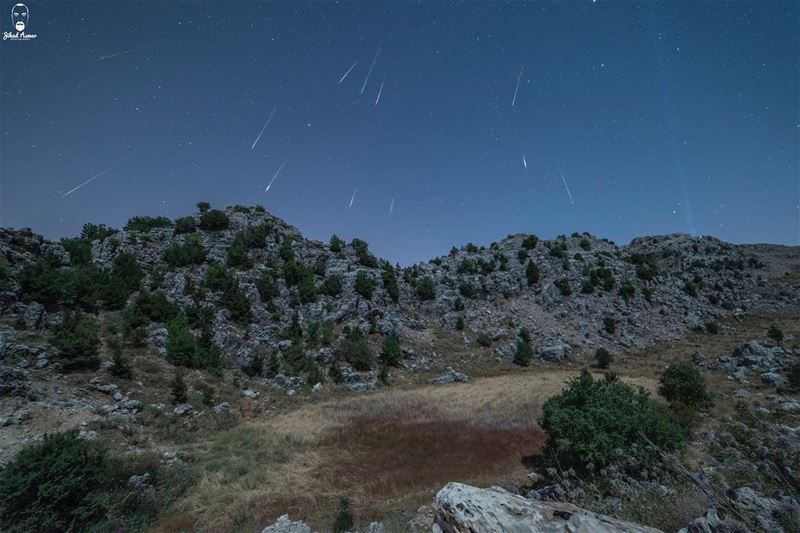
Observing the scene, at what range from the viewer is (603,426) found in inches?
484

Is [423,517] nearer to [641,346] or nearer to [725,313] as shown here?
[641,346]

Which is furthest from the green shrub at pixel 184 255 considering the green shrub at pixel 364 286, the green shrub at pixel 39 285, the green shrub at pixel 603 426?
the green shrub at pixel 603 426

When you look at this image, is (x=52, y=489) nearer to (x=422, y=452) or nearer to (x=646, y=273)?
(x=422, y=452)

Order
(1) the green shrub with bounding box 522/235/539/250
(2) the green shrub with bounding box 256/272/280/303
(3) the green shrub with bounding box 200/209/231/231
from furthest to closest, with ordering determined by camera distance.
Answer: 1. (1) the green shrub with bounding box 522/235/539/250
2. (3) the green shrub with bounding box 200/209/231/231
3. (2) the green shrub with bounding box 256/272/280/303

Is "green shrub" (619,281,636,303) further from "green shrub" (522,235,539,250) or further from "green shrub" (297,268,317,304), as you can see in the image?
"green shrub" (297,268,317,304)

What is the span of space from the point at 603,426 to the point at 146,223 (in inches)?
2528

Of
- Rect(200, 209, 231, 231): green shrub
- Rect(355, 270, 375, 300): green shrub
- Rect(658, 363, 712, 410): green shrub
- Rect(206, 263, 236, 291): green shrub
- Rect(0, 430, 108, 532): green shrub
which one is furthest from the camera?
Rect(200, 209, 231, 231): green shrub

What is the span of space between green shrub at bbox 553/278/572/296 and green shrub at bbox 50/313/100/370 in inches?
2270

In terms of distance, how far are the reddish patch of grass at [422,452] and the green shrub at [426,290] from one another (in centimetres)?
3026

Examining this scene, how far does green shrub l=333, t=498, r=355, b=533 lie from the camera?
10.5 metres

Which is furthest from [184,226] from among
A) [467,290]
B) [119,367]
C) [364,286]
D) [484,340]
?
[484,340]

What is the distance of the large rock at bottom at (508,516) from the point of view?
3611 millimetres

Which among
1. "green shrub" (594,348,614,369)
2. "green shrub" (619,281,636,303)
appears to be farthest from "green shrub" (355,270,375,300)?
"green shrub" (619,281,636,303)

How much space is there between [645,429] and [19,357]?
34720mm
